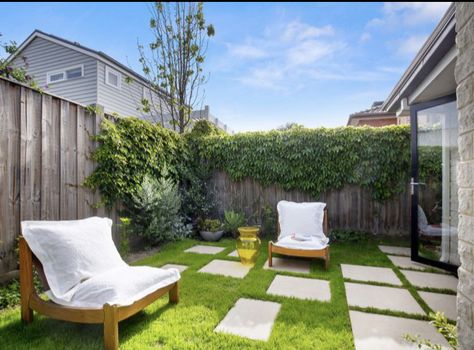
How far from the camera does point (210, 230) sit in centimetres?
511

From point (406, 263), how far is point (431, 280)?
647 mm

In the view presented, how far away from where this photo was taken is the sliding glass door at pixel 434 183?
3357 mm

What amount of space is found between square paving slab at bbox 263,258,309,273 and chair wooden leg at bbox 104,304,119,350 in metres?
2.08

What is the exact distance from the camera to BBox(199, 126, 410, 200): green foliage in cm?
482

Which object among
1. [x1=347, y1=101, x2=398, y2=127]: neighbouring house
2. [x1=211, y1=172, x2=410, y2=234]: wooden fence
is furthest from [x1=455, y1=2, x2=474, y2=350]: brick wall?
[x1=347, y1=101, x2=398, y2=127]: neighbouring house

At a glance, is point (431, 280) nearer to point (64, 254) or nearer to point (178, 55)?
point (64, 254)

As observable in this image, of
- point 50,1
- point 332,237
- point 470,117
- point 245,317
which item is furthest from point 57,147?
point 332,237

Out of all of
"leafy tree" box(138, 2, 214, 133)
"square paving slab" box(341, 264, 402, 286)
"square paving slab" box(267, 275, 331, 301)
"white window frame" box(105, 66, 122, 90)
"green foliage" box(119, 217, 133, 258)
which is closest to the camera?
"square paving slab" box(267, 275, 331, 301)

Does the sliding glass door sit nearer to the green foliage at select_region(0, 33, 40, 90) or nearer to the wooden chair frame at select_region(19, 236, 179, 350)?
the wooden chair frame at select_region(19, 236, 179, 350)

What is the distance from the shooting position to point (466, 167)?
50.0 inches

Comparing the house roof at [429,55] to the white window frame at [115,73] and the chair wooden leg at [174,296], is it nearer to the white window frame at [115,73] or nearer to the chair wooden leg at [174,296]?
the chair wooden leg at [174,296]

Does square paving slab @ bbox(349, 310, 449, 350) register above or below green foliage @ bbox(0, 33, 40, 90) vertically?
below

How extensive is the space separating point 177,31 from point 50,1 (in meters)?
6.15

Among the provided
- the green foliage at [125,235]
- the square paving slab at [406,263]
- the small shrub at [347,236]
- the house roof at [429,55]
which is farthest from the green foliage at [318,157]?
the green foliage at [125,235]
